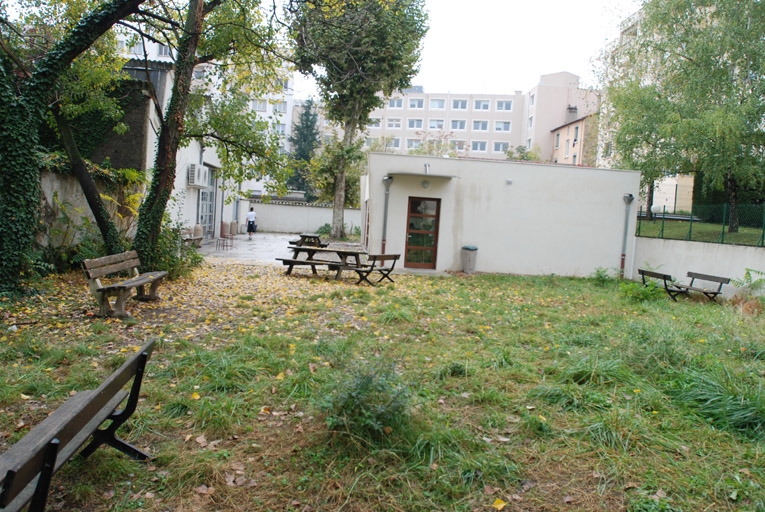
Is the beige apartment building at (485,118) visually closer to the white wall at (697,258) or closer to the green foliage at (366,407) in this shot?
the white wall at (697,258)

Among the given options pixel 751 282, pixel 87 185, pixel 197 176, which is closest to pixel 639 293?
pixel 751 282

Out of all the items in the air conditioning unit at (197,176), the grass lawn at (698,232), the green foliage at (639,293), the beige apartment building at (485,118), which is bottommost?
the green foliage at (639,293)

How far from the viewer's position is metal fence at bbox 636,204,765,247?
13.0 m

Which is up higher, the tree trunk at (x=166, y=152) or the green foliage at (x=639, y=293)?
the tree trunk at (x=166, y=152)

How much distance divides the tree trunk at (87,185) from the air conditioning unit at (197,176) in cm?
1013

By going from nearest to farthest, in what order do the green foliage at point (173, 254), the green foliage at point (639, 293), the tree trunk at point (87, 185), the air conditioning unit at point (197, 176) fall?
the tree trunk at point (87, 185)
the green foliage at point (173, 254)
the green foliage at point (639, 293)
the air conditioning unit at point (197, 176)

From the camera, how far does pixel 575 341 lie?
6.90 metres

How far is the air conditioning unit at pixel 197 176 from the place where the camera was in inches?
795

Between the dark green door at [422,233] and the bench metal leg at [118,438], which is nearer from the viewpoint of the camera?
the bench metal leg at [118,438]

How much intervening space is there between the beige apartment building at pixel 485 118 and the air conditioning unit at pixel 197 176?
141ft

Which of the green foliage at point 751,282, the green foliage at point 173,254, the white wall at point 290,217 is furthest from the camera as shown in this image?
the white wall at point 290,217

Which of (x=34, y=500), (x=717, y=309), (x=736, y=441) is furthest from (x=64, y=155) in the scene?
(x=717, y=309)

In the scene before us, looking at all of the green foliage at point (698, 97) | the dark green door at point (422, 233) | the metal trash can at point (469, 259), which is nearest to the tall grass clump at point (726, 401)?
the metal trash can at point (469, 259)

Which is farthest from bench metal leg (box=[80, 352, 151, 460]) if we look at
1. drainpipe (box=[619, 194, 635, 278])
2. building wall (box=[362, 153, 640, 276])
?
drainpipe (box=[619, 194, 635, 278])
